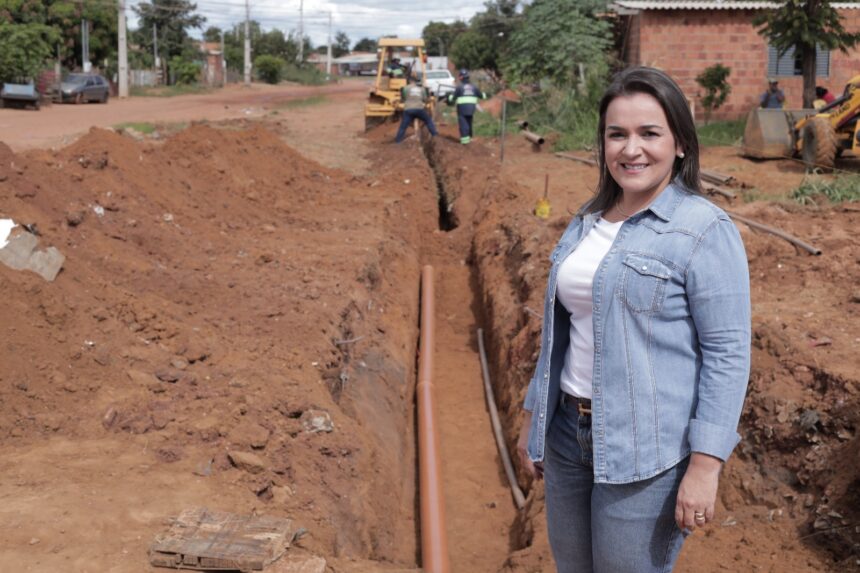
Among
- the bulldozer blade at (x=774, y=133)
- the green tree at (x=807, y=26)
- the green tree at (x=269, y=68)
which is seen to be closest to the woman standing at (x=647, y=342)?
the bulldozer blade at (x=774, y=133)

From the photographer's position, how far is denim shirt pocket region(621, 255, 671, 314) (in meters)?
2.40

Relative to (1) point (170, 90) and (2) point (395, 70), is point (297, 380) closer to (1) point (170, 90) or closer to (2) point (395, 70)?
(2) point (395, 70)

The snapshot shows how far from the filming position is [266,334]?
724 centimetres

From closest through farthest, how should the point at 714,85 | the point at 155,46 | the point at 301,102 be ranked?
the point at 714,85
the point at 301,102
the point at 155,46

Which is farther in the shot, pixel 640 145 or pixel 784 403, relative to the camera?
pixel 784 403

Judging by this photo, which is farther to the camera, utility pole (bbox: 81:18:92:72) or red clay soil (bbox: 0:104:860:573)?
utility pole (bbox: 81:18:92:72)

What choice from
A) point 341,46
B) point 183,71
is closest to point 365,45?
point 341,46

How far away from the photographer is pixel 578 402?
8.73ft

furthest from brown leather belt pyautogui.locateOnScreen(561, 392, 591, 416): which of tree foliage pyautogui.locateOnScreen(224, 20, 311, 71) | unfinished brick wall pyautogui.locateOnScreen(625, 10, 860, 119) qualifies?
tree foliage pyautogui.locateOnScreen(224, 20, 311, 71)

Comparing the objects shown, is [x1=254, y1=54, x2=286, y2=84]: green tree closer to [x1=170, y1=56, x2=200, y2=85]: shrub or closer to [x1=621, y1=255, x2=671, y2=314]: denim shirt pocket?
[x1=170, y1=56, x2=200, y2=85]: shrub

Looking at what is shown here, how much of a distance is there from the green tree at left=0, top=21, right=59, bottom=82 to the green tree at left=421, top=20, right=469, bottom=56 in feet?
151

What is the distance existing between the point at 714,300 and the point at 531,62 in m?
24.3

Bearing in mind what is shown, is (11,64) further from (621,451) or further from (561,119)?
(621,451)

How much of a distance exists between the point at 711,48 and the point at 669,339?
22804mm
